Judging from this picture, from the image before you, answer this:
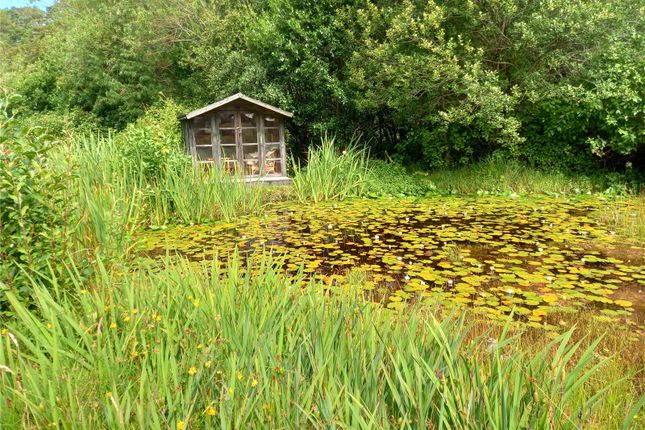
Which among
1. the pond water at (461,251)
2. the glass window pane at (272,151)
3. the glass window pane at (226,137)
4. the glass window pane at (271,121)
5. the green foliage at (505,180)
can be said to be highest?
the glass window pane at (271,121)

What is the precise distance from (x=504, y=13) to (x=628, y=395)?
9645 mm

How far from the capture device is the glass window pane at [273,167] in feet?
40.8

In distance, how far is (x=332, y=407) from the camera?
65.8 inches

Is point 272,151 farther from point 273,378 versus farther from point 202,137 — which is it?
point 273,378

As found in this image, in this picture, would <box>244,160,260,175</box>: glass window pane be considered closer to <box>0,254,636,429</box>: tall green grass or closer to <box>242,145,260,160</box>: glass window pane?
<box>242,145,260,160</box>: glass window pane

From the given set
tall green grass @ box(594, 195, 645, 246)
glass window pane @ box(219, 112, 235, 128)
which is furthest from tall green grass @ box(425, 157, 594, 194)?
glass window pane @ box(219, 112, 235, 128)

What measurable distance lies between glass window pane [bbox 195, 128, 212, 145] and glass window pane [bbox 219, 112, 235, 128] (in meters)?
0.42

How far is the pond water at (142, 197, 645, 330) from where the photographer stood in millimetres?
3951

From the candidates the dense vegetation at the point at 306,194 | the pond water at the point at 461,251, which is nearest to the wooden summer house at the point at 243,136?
the dense vegetation at the point at 306,194

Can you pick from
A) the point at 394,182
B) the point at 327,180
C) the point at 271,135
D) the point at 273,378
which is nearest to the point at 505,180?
the point at 394,182

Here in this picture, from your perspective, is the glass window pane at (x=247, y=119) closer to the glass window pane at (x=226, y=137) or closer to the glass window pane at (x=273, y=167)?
the glass window pane at (x=226, y=137)

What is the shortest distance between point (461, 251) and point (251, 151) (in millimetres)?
8179

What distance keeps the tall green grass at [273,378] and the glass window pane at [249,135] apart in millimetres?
10060

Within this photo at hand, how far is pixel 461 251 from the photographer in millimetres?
5332
